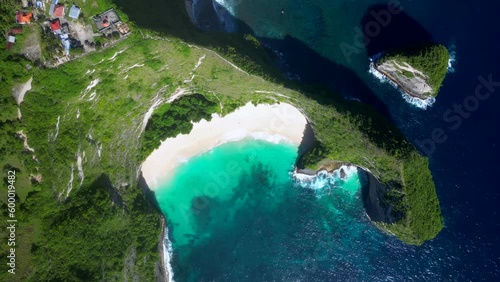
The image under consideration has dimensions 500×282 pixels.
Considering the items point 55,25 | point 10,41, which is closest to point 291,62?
point 55,25

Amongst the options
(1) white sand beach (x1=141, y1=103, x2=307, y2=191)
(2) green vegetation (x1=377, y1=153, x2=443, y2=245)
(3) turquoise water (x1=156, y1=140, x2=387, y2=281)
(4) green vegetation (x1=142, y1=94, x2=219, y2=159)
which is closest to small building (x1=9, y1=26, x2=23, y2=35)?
(4) green vegetation (x1=142, y1=94, x2=219, y2=159)

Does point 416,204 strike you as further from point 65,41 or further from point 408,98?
point 65,41

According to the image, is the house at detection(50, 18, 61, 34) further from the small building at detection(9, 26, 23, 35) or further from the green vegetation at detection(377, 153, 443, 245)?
the green vegetation at detection(377, 153, 443, 245)

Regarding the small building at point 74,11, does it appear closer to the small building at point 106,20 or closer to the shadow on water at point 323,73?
the small building at point 106,20

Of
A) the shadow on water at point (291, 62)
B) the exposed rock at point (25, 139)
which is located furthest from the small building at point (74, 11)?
the exposed rock at point (25, 139)

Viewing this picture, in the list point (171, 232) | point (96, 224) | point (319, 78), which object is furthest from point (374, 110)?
point (96, 224)

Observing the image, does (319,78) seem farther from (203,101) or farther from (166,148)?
(166,148)
